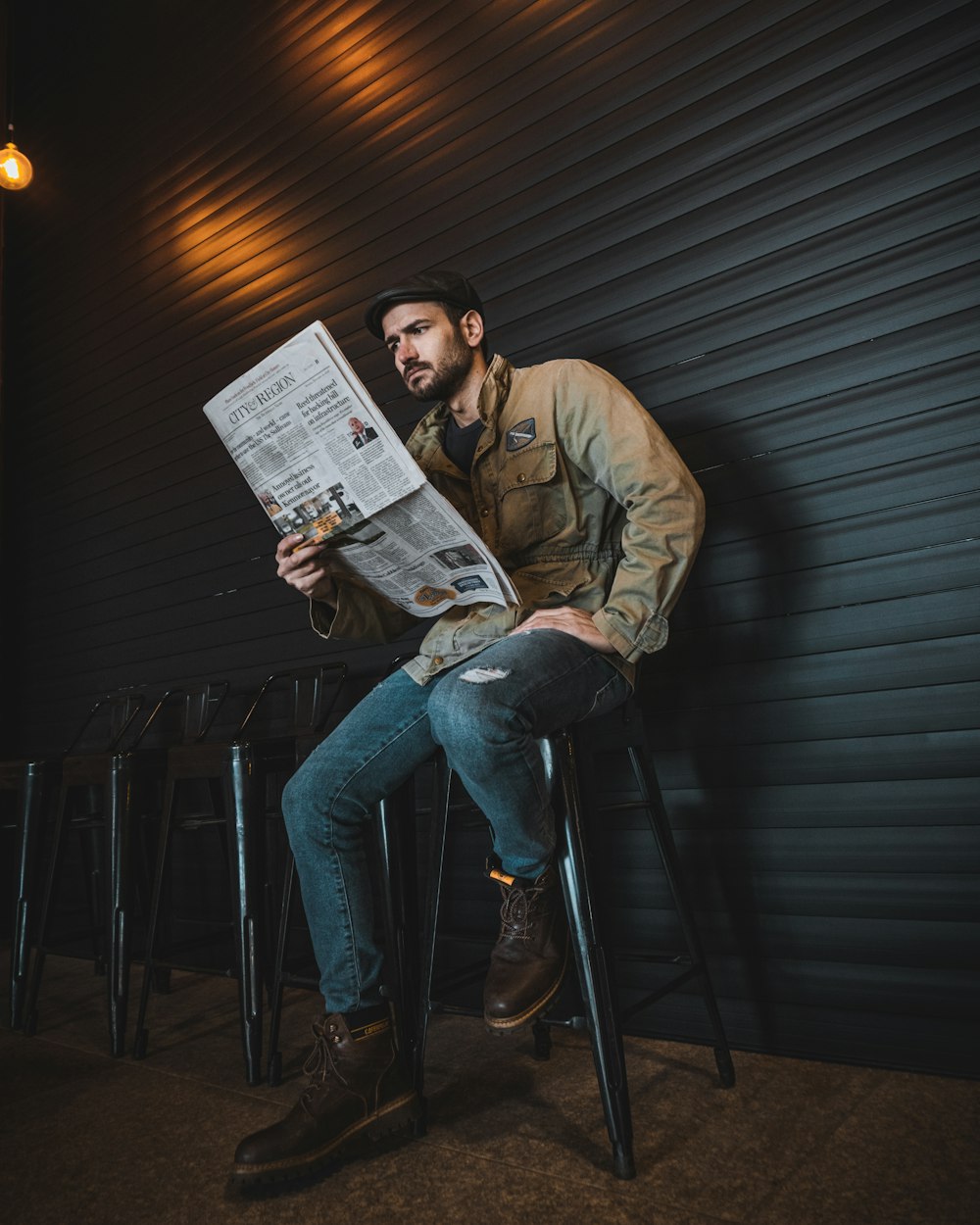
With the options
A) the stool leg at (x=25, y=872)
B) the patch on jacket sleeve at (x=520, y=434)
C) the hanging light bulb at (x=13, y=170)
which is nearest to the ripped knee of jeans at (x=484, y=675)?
the patch on jacket sleeve at (x=520, y=434)

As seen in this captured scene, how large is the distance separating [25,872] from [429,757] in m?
1.71

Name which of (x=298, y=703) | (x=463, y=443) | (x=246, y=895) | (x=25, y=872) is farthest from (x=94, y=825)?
(x=463, y=443)

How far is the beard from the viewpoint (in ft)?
6.16

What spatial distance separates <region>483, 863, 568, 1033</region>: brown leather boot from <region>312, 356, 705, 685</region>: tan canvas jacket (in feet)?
1.39

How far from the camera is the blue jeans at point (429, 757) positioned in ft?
4.51

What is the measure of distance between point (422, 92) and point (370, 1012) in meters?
2.59

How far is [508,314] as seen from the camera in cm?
239

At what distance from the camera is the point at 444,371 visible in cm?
188

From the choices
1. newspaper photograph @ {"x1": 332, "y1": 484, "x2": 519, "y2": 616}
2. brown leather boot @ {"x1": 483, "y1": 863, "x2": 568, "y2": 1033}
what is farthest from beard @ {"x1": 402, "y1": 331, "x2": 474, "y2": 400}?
brown leather boot @ {"x1": 483, "y1": 863, "x2": 568, "y2": 1033}

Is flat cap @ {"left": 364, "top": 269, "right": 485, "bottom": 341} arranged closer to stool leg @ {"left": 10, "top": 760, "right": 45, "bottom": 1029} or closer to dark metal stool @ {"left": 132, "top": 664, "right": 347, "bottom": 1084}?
dark metal stool @ {"left": 132, "top": 664, "right": 347, "bottom": 1084}

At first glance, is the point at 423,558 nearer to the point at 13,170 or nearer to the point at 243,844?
the point at 243,844

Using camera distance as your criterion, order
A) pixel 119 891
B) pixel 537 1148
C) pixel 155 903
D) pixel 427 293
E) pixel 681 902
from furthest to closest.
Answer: pixel 119 891 → pixel 155 903 → pixel 427 293 → pixel 681 902 → pixel 537 1148

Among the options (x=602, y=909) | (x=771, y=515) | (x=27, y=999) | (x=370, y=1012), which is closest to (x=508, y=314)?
(x=771, y=515)

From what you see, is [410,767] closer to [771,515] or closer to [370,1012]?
[370,1012]
